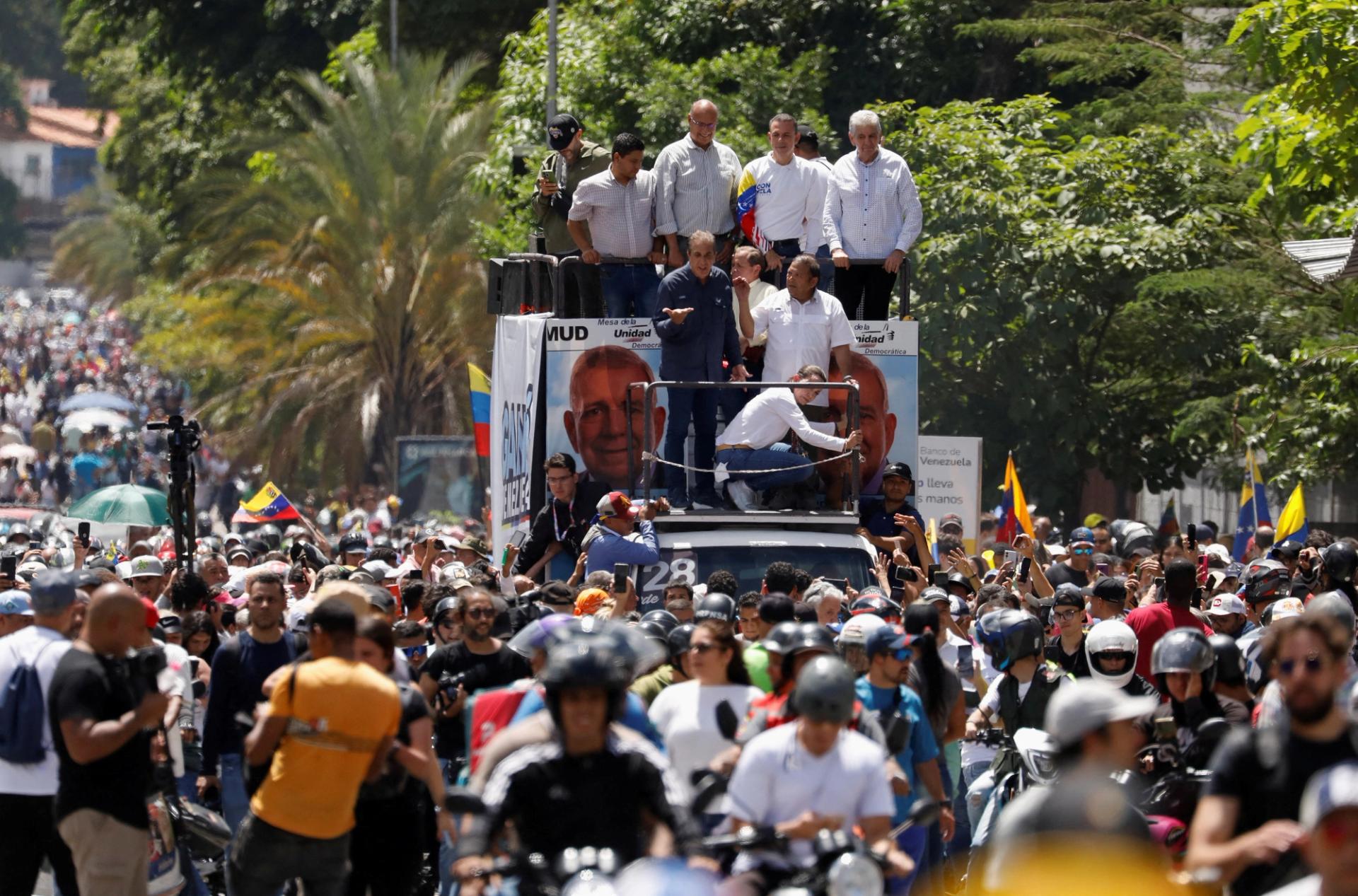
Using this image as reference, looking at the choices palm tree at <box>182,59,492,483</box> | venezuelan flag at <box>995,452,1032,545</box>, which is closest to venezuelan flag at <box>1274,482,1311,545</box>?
venezuelan flag at <box>995,452,1032,545</box>

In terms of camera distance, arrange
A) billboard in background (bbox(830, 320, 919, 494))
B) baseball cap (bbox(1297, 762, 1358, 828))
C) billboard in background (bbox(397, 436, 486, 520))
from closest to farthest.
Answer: baseball cap (bbox(1297, 762, 1358, 828)), billboard in background (bbox(830, 320, 919, 494)), billboard in background (bbox(397, 436, 486, 520))

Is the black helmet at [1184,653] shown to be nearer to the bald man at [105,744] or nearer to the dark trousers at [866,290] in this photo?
the bald man at [105,744]

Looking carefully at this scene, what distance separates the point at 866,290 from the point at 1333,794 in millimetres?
9955

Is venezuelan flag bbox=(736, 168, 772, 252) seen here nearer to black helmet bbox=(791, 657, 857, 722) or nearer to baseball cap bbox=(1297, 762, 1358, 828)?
black helmet bbox=(791, 657, 857, 722)

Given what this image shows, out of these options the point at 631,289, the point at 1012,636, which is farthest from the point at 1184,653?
the point at 631,289

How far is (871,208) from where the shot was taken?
1557 centimetres

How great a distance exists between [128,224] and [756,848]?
2439 inches

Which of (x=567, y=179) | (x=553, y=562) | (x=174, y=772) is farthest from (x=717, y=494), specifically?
(x=174, y=772)

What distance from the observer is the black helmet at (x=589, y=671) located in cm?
690

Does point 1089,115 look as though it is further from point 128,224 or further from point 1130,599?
point 128,224

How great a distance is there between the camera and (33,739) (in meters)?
8.91

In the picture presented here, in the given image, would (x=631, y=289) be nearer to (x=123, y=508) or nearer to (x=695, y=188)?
(x=695, y=188)

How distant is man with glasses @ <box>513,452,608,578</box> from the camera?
1458cm

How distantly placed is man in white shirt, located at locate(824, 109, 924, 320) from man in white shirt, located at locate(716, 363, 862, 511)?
148cm
